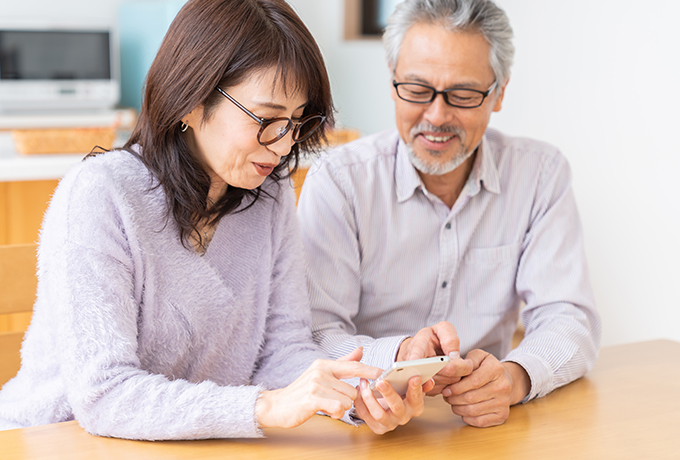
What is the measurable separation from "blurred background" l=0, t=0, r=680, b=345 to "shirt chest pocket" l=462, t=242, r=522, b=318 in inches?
32.6

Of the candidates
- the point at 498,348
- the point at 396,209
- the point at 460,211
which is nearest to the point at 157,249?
the point at 396,209

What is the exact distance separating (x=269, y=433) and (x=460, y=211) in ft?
2.44

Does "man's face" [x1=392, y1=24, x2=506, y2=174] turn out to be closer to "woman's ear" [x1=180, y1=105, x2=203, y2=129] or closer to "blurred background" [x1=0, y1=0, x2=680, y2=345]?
"woman's ear" [x1=180, y1=105, x2=203, y2=129]

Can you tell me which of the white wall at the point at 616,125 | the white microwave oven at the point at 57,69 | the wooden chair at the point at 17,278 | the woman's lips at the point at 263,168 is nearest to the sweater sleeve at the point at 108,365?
the woman's lips at the point at 263,168

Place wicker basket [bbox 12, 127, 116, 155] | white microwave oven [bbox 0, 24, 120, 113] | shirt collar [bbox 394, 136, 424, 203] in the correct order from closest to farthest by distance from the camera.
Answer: shirt collar [bbox 394, 136, 424, 203], wicker basket [bbox 12, 127, 116, 155], white microwave oven [bbox 0, 24, 120, 113]

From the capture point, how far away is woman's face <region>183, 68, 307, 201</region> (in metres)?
1.10

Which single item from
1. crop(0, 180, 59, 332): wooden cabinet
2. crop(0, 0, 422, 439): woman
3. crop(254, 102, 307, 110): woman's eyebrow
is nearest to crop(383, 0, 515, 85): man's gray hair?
crop(0, 0, 422, 439): woman

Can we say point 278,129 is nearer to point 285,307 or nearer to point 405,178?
point 285,307

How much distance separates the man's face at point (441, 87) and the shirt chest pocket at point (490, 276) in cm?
21

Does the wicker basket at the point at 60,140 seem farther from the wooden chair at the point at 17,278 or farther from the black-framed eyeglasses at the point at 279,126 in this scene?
the black-framed eyeglasses at the point at 279,126

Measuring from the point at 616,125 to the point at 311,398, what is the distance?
1.79 m

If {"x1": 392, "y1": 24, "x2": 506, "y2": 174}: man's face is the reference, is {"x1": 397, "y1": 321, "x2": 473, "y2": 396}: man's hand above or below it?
below

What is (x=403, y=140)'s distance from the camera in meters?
1.56

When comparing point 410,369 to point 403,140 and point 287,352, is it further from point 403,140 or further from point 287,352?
point 403,140
